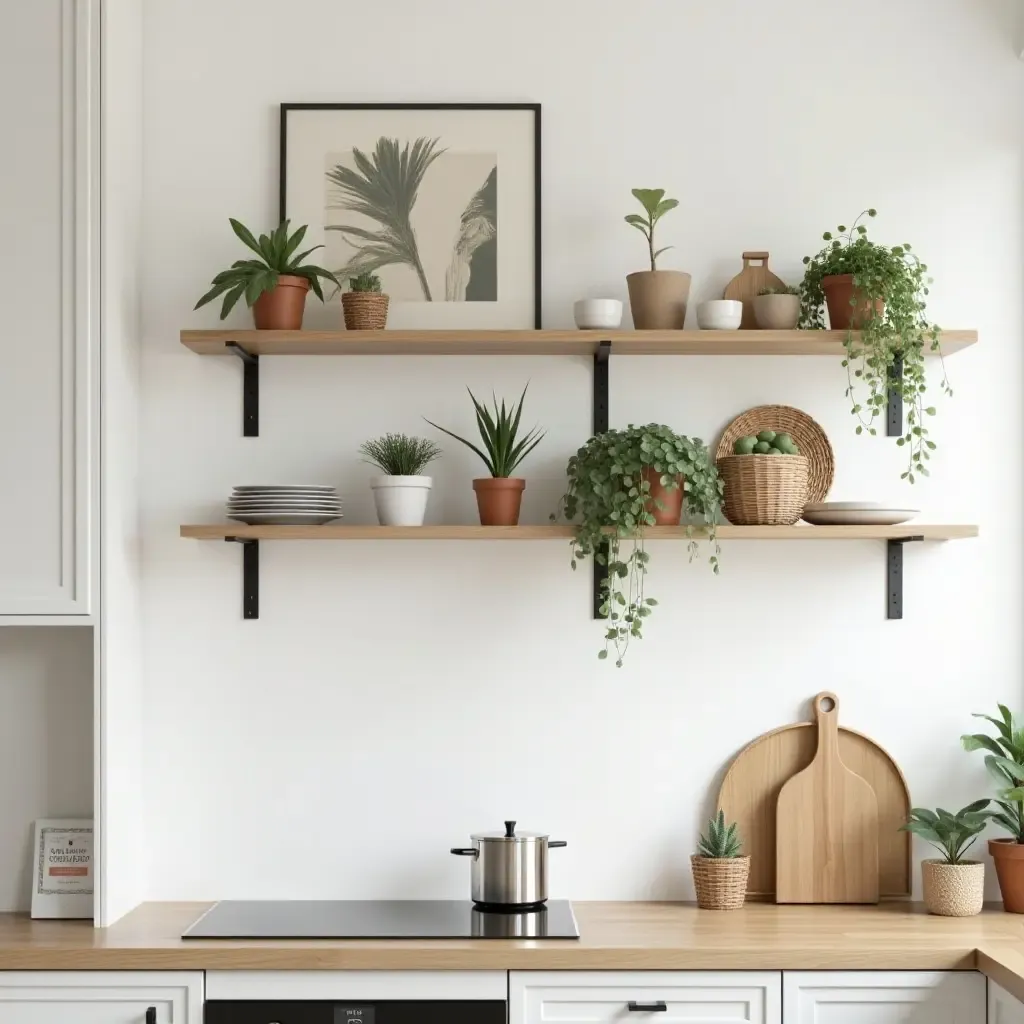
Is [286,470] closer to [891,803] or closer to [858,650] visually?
[858,650]

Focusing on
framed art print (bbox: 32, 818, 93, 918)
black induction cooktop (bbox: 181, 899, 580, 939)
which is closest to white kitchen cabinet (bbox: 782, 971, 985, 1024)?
black induction cooktop (bbox: 181, 899, 580, 939)

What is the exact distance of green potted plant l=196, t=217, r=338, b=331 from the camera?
2.57 meters

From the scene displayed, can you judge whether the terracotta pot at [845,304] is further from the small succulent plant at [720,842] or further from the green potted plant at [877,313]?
the small succulent plant at [720,842]

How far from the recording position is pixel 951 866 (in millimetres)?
Result: 2547

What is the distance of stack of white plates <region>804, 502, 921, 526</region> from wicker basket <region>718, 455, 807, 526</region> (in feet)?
0.16

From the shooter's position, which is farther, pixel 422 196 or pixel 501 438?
pixel 422 196

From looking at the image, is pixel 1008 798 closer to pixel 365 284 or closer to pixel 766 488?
pixel 766 488

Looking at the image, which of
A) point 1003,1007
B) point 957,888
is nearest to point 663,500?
point 957,888

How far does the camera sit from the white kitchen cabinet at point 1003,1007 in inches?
83.8

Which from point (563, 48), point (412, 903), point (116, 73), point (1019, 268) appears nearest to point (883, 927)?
point (412, 903)

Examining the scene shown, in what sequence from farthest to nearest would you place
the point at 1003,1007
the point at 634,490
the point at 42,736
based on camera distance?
1. the point at 42,736
2. the point at 634,490
3. the point at 1003,1007

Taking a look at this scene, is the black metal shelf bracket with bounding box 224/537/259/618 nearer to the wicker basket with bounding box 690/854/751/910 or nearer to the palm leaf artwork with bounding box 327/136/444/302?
the palm leaf artwork with bounding box 327/136/444/302

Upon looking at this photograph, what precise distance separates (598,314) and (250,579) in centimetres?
98

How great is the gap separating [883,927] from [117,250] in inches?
83.2
